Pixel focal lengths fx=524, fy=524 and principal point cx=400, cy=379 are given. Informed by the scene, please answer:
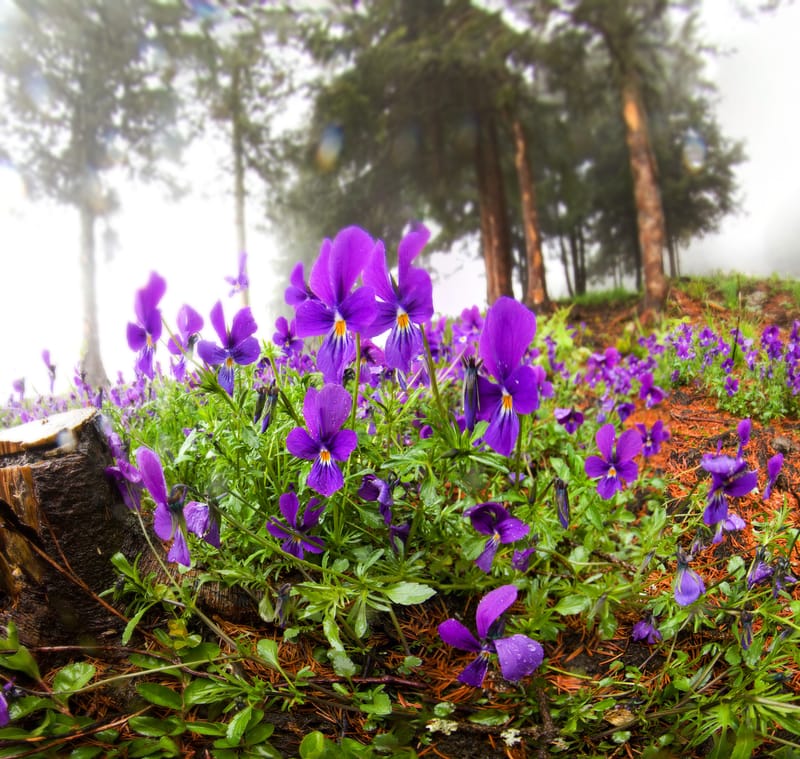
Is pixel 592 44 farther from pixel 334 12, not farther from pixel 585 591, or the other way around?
pixel 585 591

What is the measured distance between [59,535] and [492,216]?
5.94 meters

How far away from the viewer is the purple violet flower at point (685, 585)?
0.90 m

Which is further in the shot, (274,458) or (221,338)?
(274,458)

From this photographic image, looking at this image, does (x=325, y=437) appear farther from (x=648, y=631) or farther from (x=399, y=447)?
(x=648, y=631)

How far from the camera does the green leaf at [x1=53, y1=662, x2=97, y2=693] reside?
0.89 m

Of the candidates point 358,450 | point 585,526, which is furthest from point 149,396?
point 585,526

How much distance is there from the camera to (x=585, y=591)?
3.60ft

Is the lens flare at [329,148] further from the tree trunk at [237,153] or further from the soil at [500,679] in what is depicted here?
the soil at [500,679]

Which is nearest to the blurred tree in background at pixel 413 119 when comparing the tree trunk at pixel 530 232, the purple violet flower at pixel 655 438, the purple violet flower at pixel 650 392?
the tree trunk at pixel 530 232

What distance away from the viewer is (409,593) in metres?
0.91

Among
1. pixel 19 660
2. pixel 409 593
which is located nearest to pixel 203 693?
pixel 19 660

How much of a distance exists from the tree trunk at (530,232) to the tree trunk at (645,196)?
138 centimetres

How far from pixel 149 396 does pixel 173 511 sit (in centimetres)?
133

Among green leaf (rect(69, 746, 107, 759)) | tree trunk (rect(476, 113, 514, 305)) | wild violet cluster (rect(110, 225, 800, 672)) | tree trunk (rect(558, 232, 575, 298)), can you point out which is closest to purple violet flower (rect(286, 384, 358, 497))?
wild violet cluster (rect(110, 225, 800, 672))
